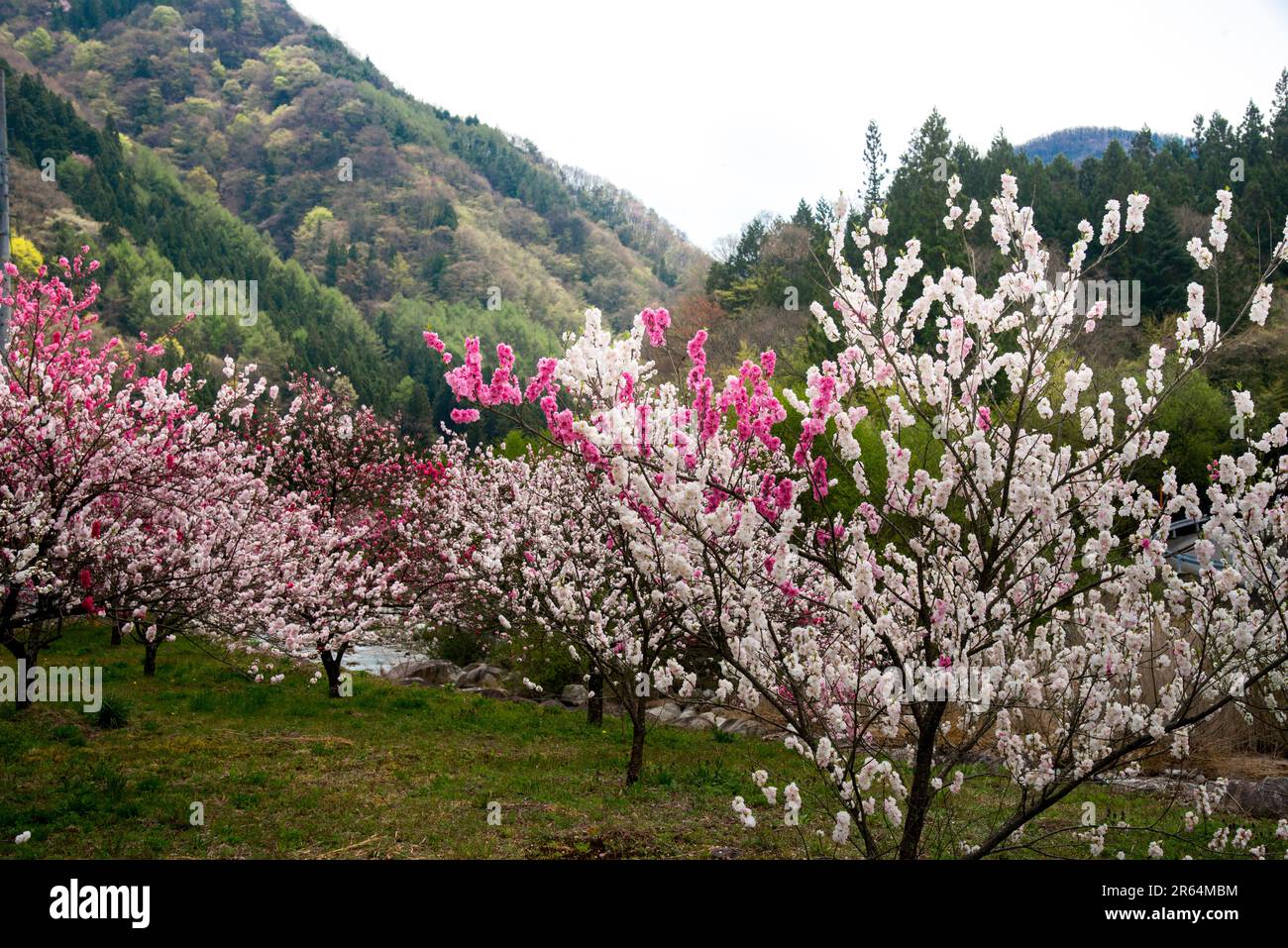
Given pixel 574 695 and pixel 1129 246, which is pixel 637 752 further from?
pixel 1129 246

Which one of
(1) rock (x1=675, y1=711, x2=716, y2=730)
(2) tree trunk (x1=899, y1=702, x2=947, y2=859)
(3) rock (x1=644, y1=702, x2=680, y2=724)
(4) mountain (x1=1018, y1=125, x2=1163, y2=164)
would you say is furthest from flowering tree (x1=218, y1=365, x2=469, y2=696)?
(4) mountain (x1=1018, y1=125, x2=1163, y2=164)

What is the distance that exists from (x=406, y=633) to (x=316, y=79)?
105491 millimetres

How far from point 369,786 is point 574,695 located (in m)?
6.95

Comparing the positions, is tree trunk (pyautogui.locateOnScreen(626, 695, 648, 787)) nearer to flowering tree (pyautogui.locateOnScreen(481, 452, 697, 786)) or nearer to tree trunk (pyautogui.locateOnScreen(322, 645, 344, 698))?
flowering tree (pyautogui.locateOnScreen(481, 452, 697, 786))

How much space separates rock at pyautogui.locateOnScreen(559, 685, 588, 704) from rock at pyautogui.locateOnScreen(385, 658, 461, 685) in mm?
2330

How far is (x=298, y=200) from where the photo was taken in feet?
271

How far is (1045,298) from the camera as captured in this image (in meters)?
4.27

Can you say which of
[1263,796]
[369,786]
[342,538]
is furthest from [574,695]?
[1263,796]

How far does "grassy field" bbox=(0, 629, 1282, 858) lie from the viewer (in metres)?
6.35

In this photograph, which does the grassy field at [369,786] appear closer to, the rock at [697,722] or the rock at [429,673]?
the rock at [697,722]

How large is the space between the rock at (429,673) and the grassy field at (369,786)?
394cm

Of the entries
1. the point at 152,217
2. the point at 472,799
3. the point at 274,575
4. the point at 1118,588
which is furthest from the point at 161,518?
the point at 152,217

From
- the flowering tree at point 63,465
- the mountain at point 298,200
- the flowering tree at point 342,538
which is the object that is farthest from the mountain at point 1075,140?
the flowering tree at point 63,465

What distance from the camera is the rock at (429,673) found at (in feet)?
53.4
